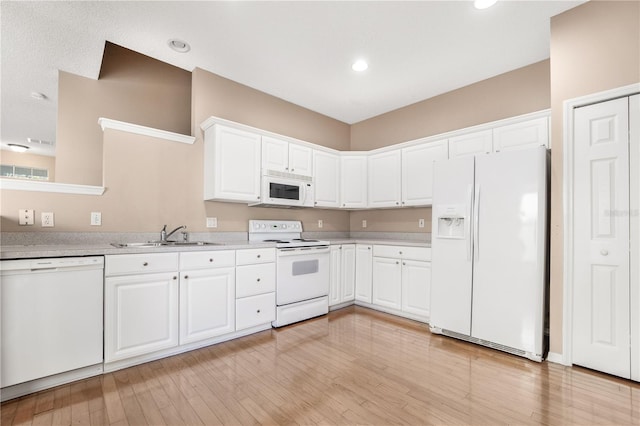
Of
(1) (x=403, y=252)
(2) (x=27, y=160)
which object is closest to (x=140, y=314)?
(1) (x=403, y=252)

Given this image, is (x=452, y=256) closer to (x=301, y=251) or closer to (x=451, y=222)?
(x=451, y=222)

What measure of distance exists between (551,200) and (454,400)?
5.97 feet

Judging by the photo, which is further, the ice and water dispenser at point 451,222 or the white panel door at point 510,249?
the ice and water dispenser at point 451,222

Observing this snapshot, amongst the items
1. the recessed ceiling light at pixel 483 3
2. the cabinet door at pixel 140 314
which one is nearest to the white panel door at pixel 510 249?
the recessed ceiling light at pixel 483 3

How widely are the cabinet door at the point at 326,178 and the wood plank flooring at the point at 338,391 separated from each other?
6.75 ft

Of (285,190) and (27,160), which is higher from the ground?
(27,160)

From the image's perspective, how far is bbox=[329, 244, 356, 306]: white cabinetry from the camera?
3.81m

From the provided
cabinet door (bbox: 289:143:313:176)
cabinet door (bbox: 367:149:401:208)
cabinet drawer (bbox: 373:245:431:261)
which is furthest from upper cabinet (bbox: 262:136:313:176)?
cabinet drawer (bbox: 373:245:431:261)

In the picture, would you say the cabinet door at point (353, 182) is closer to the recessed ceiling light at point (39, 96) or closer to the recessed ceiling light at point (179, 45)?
the recessed ceiling light at point (179, 45)

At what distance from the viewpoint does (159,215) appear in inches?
117

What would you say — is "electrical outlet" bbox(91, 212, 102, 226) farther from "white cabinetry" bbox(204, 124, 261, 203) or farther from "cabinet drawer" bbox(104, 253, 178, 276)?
"white cabinetry" bbox(204, 124, 261, 203)

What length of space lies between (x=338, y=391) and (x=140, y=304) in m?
1.65

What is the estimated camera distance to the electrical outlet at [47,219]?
95.6 inches

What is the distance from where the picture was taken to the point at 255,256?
3033 millimetres
